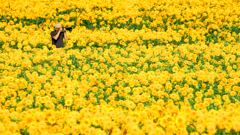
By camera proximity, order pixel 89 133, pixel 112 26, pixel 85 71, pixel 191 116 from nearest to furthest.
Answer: pixel 89 133 → pixel 191 116 → pixel 85 71 → pixel 112 26

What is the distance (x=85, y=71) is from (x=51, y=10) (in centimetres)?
730

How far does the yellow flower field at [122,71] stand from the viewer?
12.5ft

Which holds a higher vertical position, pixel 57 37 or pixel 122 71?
pixel 57 37

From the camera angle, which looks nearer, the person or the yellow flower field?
the yellow flower field

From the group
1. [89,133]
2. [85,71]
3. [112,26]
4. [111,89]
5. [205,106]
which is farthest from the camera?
[112,26]

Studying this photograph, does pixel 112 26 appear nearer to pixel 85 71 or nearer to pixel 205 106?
pixel 85 71

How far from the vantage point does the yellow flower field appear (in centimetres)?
381

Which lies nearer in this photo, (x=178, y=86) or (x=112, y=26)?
(x=178, y=86)

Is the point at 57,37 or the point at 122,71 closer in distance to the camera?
the point at 122,71

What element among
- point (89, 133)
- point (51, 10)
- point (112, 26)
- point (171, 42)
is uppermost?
point (51, 10)

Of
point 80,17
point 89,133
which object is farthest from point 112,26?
point 89,133

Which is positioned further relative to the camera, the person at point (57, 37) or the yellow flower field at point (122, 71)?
the person at point (57, 37)

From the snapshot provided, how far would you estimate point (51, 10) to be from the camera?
12.8 metres

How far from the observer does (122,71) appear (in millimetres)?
6719
